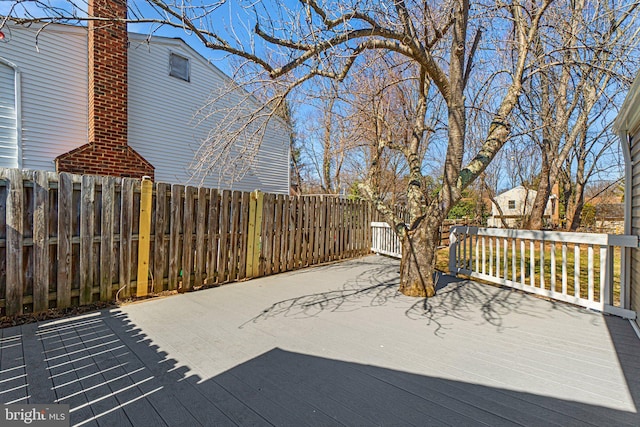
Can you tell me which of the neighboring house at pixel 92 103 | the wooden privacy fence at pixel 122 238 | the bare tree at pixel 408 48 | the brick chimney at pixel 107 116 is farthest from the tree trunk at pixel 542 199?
the brick chimney at pixel 107 116

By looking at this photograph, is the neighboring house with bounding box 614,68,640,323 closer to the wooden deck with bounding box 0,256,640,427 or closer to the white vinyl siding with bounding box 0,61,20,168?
the wooden deck with bounding box 0,256,640,427

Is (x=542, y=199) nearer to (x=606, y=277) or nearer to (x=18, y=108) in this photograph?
(x=606, y=277)

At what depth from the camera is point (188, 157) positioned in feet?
28.5

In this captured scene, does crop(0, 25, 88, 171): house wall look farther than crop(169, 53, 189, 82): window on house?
No

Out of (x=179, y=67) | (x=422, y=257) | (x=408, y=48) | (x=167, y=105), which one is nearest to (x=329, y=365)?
(x=422, y=257)

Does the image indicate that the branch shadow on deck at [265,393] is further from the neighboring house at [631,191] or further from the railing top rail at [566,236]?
the railing top rail at [566,236]

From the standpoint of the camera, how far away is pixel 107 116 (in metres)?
6.65

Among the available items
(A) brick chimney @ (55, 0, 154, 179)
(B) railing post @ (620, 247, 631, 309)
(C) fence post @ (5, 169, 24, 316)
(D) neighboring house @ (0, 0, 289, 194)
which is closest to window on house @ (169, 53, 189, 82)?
(D) neighboring house @ (0, 0, 289, 194)

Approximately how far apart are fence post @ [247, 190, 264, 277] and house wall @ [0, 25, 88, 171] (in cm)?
427

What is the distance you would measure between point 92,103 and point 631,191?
9134mm

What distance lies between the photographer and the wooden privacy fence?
3365 millimetres

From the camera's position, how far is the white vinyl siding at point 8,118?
230 inches

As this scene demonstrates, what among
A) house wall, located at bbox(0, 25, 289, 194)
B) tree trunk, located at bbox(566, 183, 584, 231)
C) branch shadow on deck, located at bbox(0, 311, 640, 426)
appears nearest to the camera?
branch shadow on deck, located at bbox(0, 311, 640, 426)

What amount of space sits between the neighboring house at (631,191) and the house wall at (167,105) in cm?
564
